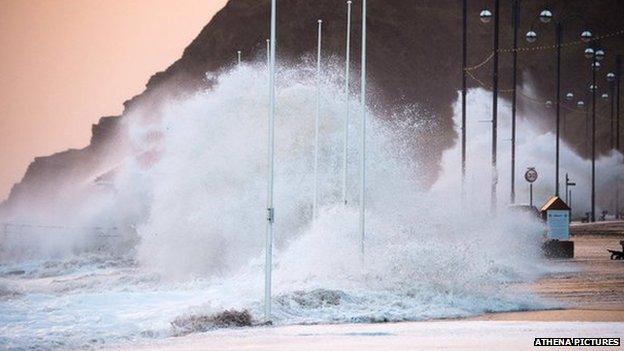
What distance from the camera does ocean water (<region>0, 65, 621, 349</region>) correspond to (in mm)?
21875

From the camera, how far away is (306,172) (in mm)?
45750

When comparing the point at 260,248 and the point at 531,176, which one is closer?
the point at 260,248

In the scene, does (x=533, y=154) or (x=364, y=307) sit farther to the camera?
(x=533, y=154)

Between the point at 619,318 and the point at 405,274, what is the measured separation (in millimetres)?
6664

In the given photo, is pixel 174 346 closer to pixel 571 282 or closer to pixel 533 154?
pixel 571 282

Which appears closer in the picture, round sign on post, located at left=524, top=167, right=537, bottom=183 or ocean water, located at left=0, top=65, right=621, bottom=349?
ocean water, located at left=0, top=65, right=621, bottom=349

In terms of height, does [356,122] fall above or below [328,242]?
above

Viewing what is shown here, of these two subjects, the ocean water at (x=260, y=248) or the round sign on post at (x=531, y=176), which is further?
the round sign on post at (x=531, y=176)

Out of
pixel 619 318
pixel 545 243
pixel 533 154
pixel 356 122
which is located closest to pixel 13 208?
pixel 533 154

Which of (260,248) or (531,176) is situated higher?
(531,176)

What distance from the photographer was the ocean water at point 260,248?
71.8ft

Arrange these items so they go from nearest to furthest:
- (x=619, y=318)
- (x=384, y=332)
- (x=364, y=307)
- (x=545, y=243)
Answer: (x=384, y=332)
(x=619, y=318)
(x=364, y=307)
(x=545, y=243)

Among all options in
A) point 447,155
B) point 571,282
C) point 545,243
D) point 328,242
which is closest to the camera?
point 571,282

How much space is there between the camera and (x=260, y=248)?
39312mm
